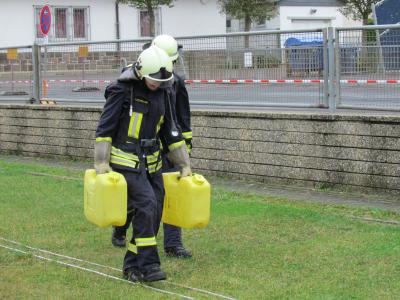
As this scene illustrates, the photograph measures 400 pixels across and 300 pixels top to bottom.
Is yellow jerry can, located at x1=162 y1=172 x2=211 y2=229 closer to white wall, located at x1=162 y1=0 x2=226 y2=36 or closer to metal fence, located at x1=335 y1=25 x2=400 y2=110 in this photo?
metal fence, located at x1=335 y1=25 x2=400 y2=110

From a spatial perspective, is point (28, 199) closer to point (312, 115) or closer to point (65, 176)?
point (65, 176)

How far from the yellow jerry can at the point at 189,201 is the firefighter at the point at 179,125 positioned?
40 cm

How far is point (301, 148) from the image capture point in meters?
11.0

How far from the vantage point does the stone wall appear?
1020 centimetres

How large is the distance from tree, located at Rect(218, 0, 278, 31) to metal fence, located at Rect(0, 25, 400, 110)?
83.1ft

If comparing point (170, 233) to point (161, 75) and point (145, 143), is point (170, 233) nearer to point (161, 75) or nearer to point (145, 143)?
point (145, 143)

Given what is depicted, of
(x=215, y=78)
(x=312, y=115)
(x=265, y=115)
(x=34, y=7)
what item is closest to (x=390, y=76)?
(x=312, y=115)

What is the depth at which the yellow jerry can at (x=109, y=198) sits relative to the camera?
648cm

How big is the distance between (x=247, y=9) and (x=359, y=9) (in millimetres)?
5168

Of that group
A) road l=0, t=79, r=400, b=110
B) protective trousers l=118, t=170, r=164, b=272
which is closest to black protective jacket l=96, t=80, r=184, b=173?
protective trousers l=118, t=170, r=164, b=272

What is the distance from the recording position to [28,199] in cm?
1062

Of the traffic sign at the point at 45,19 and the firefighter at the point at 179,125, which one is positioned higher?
the traffic sign at the point at 45,19

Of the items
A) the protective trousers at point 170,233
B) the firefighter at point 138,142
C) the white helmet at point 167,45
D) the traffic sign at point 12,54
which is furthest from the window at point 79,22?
the firefighter at point 138,142

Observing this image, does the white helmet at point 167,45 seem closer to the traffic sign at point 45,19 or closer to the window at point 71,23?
the traffic sign at point 45,19
